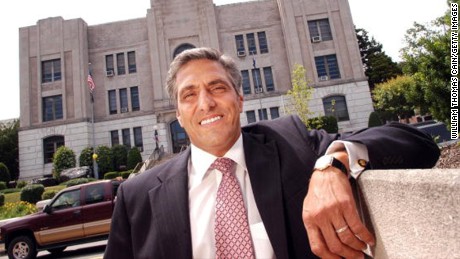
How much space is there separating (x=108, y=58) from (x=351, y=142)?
113ft

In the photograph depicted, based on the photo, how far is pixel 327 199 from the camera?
135 cm

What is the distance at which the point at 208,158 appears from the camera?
90.4 inches

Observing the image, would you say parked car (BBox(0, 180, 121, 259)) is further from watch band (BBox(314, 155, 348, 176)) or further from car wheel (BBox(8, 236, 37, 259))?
watch band (BBox(314, 155, 348, 176))

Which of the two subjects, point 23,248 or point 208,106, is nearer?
point 208,106

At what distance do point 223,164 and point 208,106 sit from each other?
446mm

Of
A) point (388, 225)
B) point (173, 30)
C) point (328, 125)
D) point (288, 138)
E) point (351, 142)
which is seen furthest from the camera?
point (173, 30)

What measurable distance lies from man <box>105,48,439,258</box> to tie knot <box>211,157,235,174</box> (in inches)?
0.7

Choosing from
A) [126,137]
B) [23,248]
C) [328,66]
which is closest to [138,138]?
[126,137]

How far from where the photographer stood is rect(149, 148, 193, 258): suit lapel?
1.94 m

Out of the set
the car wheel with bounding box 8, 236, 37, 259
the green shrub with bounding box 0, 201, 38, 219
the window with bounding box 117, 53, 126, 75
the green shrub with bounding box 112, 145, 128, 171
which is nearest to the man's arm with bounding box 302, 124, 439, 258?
the car wheel with bounding box 8, 236, 37, 259

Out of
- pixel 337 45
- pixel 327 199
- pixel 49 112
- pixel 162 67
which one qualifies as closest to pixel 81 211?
pixel 327 199

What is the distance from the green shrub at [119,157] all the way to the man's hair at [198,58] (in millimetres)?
26765

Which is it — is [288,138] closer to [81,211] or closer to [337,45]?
[81,211]

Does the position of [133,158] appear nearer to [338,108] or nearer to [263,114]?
[263,114]
